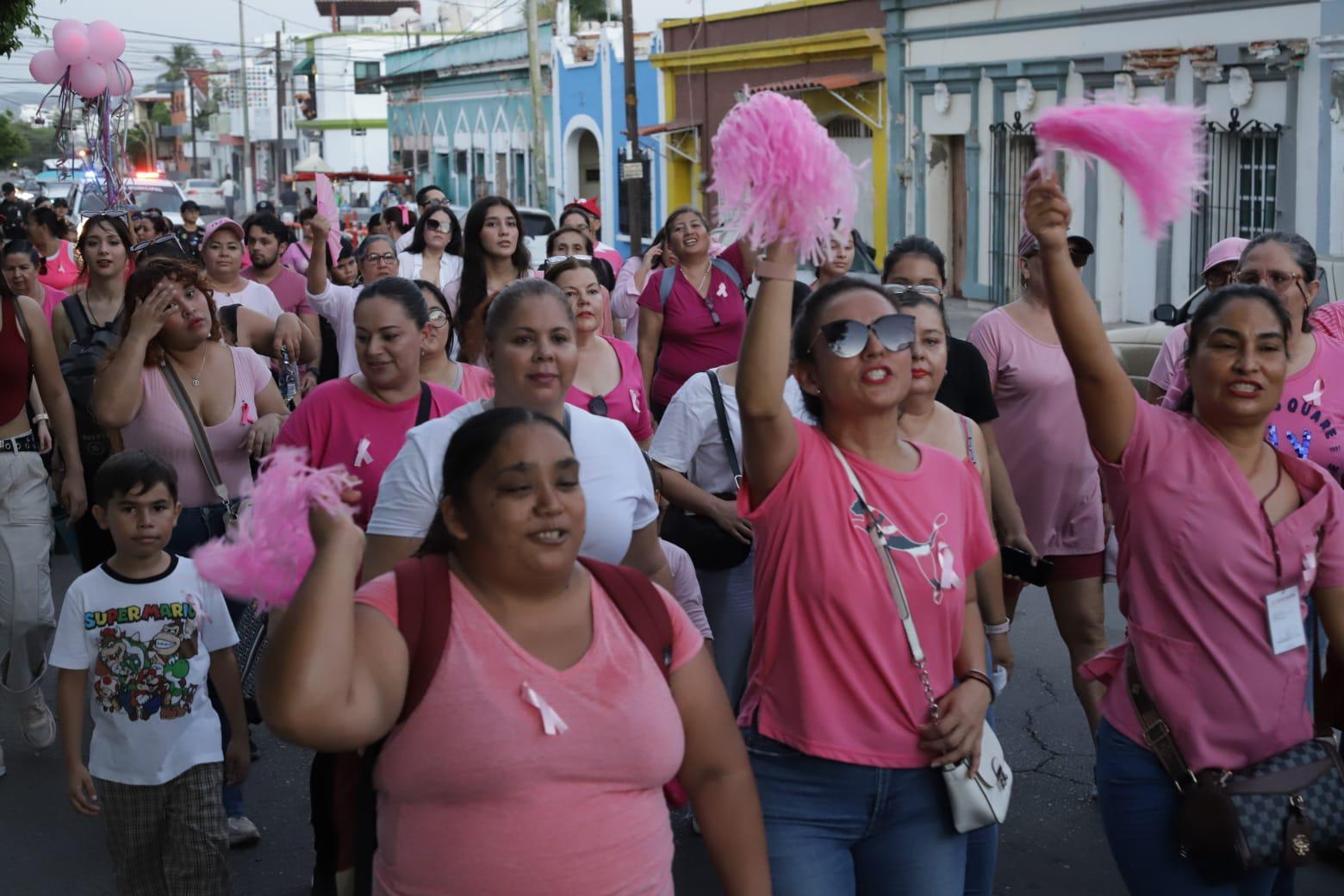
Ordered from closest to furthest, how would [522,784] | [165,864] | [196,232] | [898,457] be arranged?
1. [522,784]
2. [898,457]
3. [165,864]
4. [196,232]

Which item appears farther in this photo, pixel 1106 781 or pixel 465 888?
pixel 1106 781

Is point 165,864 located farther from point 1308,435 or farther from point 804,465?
point 1308,435

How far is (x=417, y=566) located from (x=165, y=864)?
2.27m

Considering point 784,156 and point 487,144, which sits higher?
→ point 487,144

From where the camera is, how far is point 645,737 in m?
2.79

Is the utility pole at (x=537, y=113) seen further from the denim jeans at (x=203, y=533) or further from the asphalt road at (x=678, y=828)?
the denim jeans at (x=203, y=533)

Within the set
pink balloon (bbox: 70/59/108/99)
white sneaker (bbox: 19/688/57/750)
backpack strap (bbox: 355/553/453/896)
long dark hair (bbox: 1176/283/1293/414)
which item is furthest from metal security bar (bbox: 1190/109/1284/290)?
backpack strap (bbox: 355/553/453/896)

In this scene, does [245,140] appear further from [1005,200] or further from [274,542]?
[274,542]

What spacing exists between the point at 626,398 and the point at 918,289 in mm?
1249

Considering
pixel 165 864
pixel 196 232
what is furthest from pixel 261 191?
pixel 165 864

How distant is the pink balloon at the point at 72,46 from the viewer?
11.3m

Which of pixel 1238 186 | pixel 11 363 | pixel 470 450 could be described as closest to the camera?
pixel 470 450

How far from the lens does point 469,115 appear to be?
52156mm

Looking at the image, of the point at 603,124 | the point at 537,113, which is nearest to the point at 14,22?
the point at 537,113
